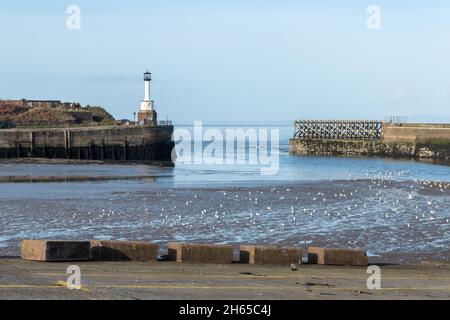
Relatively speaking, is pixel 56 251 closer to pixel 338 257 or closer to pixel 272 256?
pixel 272 256

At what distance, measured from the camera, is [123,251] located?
16.3 metres

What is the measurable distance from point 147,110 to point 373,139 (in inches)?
1326

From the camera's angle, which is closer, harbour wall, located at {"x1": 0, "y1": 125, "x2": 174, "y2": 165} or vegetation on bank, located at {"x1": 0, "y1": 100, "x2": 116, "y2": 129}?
harbour wall, located at {"x1": 0, "y1": 125, "x2": 174, "y2": 165}

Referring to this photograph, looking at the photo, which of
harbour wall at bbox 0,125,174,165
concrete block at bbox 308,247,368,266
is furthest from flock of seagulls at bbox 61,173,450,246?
harbour wall at bbox 0,125,174,165

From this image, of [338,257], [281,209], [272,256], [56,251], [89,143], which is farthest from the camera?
[89,143]

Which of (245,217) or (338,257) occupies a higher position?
(338,257)

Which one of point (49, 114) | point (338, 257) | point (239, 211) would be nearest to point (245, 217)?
point (239, 211)

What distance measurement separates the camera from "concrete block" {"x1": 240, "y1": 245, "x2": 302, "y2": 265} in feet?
54.5

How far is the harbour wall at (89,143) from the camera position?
73.4 m

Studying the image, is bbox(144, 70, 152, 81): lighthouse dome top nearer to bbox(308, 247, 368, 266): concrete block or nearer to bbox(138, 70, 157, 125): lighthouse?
bbox(138, 70, 157, 125): lighthouse

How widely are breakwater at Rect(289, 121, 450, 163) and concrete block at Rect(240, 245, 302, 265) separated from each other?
68792 mm

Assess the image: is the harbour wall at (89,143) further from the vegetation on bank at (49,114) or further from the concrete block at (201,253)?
the concrete block at (201,253)

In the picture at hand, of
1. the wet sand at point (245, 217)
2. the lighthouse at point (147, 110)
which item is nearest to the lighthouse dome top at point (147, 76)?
the lighthouse at point (147, 110)

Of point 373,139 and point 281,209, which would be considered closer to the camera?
point 281,209
